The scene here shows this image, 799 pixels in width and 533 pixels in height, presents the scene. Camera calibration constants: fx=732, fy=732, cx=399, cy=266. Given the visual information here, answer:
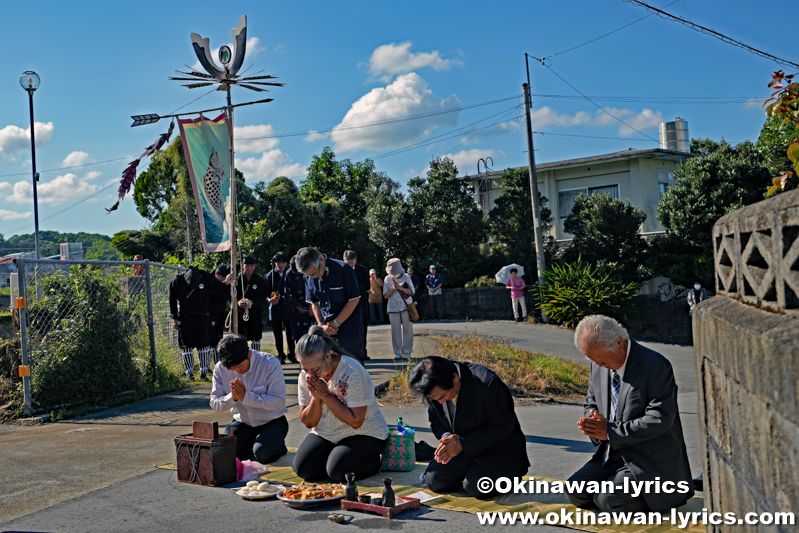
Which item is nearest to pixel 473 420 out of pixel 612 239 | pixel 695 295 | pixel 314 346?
pixel 314 346

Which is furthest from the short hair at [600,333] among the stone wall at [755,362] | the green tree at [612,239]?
the green tree at [612,239]

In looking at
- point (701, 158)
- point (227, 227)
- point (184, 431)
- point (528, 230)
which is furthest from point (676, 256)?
point (184, 431)

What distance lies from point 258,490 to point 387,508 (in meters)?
1.19

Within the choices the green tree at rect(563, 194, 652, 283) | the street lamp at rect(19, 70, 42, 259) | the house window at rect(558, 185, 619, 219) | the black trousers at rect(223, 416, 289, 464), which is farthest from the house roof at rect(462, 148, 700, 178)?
the black trousers at rect(223, 416, 289, 464)

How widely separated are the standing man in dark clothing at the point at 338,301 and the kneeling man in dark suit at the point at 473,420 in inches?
120

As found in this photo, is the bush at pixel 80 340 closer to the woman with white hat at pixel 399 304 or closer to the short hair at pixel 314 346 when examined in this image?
the woman with white hat at pixel 399 304

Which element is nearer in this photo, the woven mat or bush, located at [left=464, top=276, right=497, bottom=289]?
the woven mat

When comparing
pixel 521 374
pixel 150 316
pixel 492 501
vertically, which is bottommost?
pixel 492 501

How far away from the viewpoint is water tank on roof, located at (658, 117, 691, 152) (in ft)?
102

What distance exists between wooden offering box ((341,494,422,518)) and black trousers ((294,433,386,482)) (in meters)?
0.66

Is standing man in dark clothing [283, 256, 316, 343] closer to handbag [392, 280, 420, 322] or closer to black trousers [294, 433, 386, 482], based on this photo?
handbag [392, 280, 420, 322]

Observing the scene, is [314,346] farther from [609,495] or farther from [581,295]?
[581,295]

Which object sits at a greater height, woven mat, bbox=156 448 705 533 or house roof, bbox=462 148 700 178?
house roof, bbox=462 148 700 178

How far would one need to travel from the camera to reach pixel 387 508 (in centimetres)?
493
